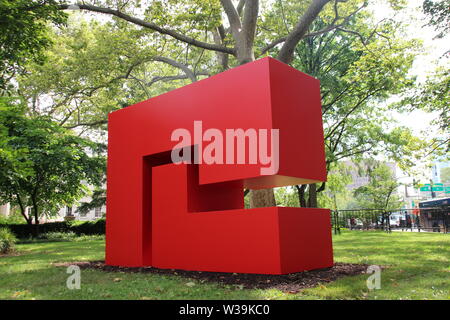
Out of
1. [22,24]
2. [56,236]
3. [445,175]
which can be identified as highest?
[22,24]

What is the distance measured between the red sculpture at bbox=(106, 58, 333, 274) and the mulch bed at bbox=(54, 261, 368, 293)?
0.12 meters

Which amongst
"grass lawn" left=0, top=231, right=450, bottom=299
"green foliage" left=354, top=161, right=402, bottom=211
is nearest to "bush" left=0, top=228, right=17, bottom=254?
"grass lawn" left=0, top=231, right=450, bottom=299

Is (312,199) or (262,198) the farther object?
(312,199)

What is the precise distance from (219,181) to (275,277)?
190cm

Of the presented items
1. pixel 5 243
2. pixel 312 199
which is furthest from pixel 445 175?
pixel 5 243

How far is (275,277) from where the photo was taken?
18.2ft

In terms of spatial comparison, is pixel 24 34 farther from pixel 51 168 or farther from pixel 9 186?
pixel 9 186

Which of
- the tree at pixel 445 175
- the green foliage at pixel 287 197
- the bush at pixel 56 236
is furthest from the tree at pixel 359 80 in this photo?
the tree at pixel 445 175

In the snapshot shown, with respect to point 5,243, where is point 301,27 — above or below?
above

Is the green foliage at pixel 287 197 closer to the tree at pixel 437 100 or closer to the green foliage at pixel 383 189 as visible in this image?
the green foliage at pixel 383 189

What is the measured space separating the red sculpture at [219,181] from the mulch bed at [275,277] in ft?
0.38

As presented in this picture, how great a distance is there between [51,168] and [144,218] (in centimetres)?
1037

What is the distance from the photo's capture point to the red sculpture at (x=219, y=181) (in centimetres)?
594

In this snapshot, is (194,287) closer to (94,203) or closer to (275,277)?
(275,277)
